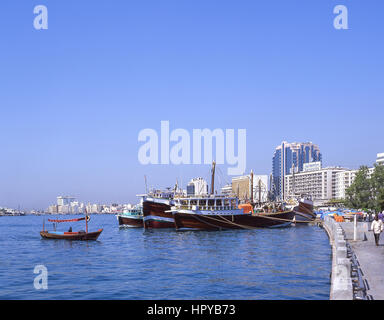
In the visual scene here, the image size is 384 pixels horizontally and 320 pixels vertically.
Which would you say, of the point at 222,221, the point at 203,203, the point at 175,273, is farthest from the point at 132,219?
the point at 175,273

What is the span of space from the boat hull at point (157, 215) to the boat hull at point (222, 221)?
233 inches

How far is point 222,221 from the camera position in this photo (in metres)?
61.4

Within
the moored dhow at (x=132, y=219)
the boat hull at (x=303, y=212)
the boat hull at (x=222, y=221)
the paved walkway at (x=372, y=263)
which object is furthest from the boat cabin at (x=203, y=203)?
the paved walkway at (x=372, y=263)

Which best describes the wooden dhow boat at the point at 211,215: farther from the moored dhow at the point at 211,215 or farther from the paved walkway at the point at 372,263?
→ the paved walkway at the point at 372,263

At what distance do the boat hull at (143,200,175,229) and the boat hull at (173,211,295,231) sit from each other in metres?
5.92

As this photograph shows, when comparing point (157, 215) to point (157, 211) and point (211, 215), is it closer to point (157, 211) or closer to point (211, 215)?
point (157, 211)

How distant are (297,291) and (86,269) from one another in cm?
1503

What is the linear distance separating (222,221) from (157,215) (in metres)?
10.5

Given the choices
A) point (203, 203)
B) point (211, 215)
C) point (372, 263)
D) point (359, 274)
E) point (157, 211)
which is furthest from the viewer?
point (157, 211)

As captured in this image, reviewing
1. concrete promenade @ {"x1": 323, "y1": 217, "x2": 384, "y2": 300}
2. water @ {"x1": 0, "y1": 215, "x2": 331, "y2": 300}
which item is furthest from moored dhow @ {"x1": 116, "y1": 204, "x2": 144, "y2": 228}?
concrete promenade @ {"x1": 323, "y1": 217, "x2": 384, "y2": 300}
